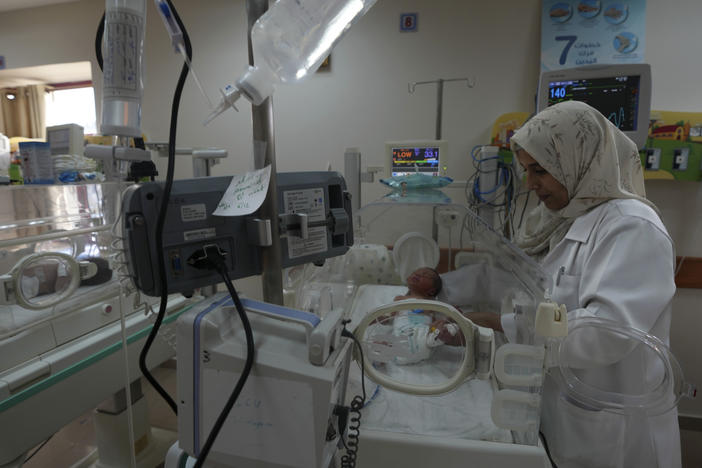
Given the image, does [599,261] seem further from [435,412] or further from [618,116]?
[618,116]

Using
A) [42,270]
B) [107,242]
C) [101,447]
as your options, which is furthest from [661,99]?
[101,447]

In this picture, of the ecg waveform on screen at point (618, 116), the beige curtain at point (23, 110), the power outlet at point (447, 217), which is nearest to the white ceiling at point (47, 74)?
the beige curtain at point (23, 110)

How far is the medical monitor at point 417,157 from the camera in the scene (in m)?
1.87

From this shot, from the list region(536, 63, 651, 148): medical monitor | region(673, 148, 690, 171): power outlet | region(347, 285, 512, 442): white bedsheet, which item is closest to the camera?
region(347, 285, 512, 442): white bedsheet

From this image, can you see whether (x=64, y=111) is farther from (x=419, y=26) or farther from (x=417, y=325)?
(x=417, y=325)

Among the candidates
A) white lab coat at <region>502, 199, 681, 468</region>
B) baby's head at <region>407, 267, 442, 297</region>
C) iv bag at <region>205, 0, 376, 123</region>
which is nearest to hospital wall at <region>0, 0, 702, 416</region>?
baby's head at <region>407, 267, 442, 297</region>

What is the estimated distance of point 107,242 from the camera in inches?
58.4

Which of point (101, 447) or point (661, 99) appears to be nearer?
point (101, 447)

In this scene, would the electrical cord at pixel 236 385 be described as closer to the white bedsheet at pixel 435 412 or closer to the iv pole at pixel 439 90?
the white bedsheet at pixel 435 412

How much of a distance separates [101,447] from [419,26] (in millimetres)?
2866

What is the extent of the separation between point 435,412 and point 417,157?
1283 mm

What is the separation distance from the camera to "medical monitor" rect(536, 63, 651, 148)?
1.58m

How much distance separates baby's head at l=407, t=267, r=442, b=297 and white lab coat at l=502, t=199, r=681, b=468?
75 centimetres

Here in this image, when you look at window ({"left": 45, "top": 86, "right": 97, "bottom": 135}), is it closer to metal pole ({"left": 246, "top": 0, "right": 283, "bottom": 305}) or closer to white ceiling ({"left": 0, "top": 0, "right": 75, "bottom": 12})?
white ceiling ({"left": 0, "top": 0, "right": 75, "bottom": 12})
